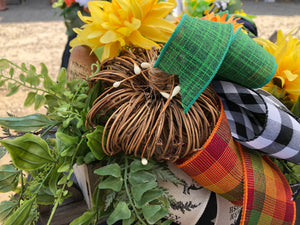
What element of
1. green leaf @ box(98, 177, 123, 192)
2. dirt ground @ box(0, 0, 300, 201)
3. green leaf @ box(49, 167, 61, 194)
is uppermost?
green leaf @ box(98, 177, 123, 192)

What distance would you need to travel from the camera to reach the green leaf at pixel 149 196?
1.37 feet

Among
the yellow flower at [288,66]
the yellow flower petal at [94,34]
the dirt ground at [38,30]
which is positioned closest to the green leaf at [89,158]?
the yellow flower petal at [94,34]

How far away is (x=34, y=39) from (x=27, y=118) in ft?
11.2

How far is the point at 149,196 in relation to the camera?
1.39 feet

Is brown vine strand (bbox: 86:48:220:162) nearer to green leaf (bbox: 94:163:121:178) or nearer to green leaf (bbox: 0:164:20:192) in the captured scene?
green leaf (bbox: 94:163:121:178)

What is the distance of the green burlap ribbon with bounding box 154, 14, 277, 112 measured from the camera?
0.39m

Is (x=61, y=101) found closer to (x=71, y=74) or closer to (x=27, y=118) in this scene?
(x=27, y=118)

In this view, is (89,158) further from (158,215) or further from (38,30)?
(38,30)

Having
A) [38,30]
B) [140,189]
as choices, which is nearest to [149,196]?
[140,189]

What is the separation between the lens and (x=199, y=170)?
0.45m

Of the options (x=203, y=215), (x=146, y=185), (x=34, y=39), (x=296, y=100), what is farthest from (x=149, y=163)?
(x=34, y=39)

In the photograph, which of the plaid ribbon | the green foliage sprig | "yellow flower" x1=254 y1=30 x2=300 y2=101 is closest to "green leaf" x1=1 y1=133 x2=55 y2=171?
the green foliage sprig

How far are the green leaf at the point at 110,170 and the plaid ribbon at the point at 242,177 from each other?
100mm

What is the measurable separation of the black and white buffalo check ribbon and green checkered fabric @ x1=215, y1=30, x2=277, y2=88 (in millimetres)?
26
